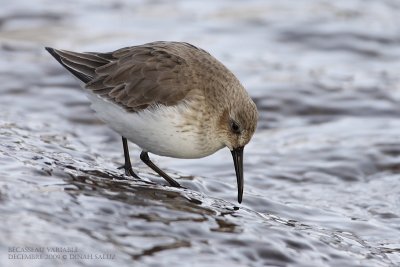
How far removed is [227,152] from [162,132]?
3.23 meters

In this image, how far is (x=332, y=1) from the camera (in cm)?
1587

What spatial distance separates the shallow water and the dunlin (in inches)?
16.6

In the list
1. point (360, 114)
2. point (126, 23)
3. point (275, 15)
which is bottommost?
point (360, 114)

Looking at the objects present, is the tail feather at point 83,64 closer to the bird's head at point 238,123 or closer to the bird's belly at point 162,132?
the bird's belly at point 162,132

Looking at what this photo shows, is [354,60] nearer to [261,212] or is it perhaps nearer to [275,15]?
[275,15]

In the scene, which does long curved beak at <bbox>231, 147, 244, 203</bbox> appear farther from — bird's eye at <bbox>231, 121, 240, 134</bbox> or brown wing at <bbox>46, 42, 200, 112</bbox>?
brown wing at <bbox>46, 42, 200, 112</bbox>

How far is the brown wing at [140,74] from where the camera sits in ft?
22.9

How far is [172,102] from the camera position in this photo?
6887 millimetres

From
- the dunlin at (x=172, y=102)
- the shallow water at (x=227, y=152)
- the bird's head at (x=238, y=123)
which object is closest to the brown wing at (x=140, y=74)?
the dunlin at (x=172, y=102)

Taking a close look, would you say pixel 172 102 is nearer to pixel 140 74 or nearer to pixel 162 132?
pixel 162 132

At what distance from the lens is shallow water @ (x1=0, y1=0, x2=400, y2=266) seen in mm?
5367

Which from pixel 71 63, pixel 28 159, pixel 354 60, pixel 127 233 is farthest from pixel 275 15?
pixel 127 233

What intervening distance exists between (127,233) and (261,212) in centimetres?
206

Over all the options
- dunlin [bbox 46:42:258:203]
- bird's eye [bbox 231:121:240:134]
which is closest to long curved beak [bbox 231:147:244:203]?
dunlin [bbox 46:42:258:203]
